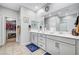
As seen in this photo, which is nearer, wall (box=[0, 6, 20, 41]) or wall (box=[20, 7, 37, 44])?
wall (box=[0, 6, 20, 41])

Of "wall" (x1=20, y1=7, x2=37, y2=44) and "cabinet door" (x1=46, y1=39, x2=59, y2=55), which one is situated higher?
A: "wall" (x1=20, y1=7, x2=37, y2=44)

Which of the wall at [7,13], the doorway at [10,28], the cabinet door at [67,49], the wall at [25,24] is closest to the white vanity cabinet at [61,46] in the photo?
the cabinet door at [67,49]

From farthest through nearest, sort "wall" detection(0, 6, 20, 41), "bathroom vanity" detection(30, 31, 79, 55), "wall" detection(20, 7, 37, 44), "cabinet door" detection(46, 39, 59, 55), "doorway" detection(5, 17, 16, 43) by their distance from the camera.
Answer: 1. "doorway" detection(5, 17, 16, 43)
2. "wall" detection(20, 7, 37, 44)
3. "wall" detection(0, 6, 20, 41)
4. "cabinet door" detection(46, 39, 59, 55)
5. "bathroom vanity" detection(30, 31, 79, 55)

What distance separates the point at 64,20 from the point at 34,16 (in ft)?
6.94

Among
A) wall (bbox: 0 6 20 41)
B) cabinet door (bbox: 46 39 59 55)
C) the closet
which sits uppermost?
wall (bbox: 0 6 20 41)

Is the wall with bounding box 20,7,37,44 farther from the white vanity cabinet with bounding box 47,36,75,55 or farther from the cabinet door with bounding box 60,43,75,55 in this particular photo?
the cabinet door with bounding box 60,43,75,55

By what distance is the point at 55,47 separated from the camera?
2.16m

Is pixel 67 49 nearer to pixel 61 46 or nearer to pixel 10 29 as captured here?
pixel 61 46

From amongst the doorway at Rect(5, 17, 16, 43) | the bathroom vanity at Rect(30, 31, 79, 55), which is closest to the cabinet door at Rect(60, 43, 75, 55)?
the bathroom vanity at Rect(30, 31, 79, 55)

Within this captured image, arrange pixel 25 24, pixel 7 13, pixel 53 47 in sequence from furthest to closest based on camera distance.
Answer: pixel 25 24 → pixel 7 13 → pixel 53 47

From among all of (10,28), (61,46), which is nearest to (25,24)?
(10,28)

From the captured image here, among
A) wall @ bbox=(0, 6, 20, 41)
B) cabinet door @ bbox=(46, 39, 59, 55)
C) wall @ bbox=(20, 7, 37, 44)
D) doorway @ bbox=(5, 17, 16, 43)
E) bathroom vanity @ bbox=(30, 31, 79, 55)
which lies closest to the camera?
bathroom vanity @ bbox=(30, 31, 79, 55)

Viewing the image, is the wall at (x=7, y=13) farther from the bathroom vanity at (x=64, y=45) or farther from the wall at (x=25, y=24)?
the bathroom vanity at (x=64, y=45)

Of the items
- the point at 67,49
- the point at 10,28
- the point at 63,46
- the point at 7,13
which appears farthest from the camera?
the point at 10,28
